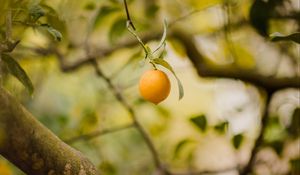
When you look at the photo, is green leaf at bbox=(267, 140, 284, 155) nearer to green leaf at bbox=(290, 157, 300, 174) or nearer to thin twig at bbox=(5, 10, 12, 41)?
green leaf at bbox=(290, 157, 300, 174)

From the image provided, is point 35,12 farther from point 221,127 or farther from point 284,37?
point 221,127

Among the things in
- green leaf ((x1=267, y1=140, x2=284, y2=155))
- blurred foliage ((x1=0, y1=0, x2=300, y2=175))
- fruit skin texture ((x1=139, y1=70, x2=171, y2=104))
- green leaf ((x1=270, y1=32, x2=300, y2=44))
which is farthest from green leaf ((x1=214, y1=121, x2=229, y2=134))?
fruit skin texture ((x1=139, y1=70, x2=171, y2=104))

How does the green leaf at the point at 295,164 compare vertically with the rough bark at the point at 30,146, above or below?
below

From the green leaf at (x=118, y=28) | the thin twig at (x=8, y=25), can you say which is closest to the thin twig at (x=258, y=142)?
the green leaf at (x=118, y=28)

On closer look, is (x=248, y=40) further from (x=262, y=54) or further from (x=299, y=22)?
(x=299, y=22)

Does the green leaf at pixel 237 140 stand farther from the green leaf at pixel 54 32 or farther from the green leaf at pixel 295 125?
the green leaf at pixel 54 32

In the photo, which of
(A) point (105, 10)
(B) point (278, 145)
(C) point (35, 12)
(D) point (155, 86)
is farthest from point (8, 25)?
(B) point (278, 145)
